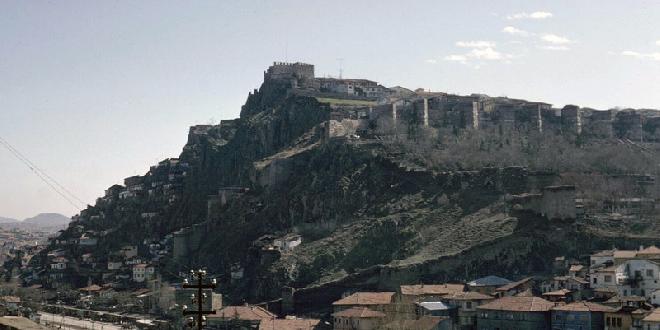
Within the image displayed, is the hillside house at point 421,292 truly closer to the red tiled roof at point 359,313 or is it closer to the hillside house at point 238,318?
the red tiled roof at point 359,313

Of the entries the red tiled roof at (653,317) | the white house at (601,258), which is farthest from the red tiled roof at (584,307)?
the white house at (601,258)

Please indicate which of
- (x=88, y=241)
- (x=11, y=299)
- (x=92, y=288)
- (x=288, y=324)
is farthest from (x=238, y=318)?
(x=88, y=241)

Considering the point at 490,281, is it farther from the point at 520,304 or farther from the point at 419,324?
the point at 419,324

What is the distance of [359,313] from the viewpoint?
165 feet

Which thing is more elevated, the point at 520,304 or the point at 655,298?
the point at 655,298

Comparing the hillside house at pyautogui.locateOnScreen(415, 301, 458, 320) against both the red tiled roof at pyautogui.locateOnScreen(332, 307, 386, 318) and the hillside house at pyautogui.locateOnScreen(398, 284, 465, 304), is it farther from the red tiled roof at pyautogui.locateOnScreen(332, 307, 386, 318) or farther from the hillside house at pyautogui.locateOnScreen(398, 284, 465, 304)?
the red tiled roof at pyautogui.locateOnScreen(332, 307, 386, 318)

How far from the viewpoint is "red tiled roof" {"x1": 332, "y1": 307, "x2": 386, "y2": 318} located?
4984 centimetres

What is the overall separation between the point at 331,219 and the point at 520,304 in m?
25.9

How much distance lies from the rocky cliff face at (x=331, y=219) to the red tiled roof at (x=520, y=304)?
878 centimetres

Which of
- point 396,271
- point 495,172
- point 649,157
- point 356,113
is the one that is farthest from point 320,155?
point 649,157

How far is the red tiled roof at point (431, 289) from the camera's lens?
2050 inches

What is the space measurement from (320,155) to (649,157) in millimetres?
26694

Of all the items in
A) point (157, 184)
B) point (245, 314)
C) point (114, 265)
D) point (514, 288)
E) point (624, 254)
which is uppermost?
point (157, 184)

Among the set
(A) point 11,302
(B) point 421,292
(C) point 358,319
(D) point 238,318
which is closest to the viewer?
(C) point 358,319
